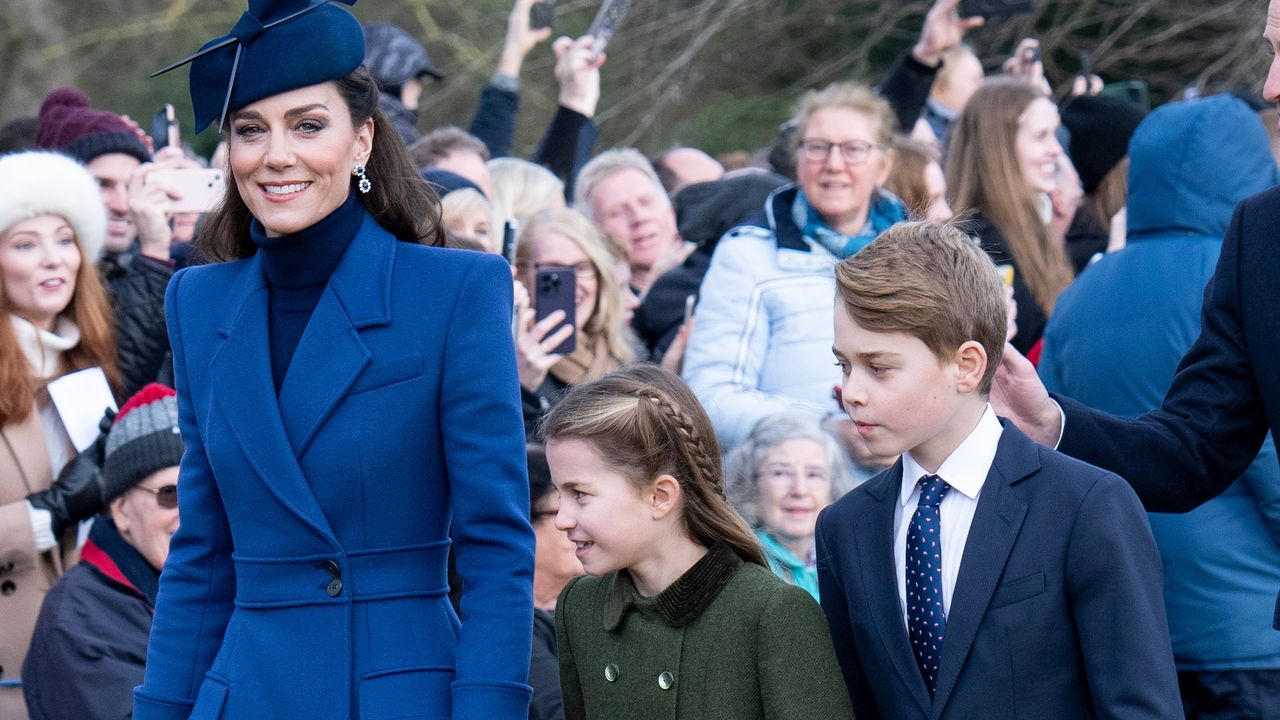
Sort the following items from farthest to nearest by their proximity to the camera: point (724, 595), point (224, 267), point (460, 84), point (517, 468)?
point (460, 84), point (724, 595), point (224, 267), point (517, 468)

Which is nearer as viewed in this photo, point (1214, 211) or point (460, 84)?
point (1214, 211)

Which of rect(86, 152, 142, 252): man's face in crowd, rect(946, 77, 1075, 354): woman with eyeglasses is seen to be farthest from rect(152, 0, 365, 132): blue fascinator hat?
rect(86, 152, 142, 252): man's face in crowd

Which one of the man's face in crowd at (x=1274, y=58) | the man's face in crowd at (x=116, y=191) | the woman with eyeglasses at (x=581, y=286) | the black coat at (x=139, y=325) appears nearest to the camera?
the man's face in crowd at (x=1274, y=58)

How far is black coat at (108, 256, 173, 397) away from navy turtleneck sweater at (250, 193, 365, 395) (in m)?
2.48

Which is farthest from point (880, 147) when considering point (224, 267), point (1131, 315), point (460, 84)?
point (460, 84)

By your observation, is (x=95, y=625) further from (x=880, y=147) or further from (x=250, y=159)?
(x=880, y=147)

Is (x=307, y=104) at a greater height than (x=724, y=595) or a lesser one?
greater

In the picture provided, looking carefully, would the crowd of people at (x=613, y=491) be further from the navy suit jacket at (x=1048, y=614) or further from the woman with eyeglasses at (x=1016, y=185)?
the woman with eyeglasses at (x=1016, y=185)

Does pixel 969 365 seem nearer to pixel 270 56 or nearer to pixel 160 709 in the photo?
pixel 270 56

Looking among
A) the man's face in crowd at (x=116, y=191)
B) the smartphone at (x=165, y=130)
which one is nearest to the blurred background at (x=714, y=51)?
the smartphone at (x=165, y=130)

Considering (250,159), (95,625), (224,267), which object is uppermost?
(250,159)

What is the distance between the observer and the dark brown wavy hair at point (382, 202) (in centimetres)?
270

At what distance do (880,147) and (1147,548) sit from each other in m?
2.58

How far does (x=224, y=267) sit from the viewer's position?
272 centimetres
